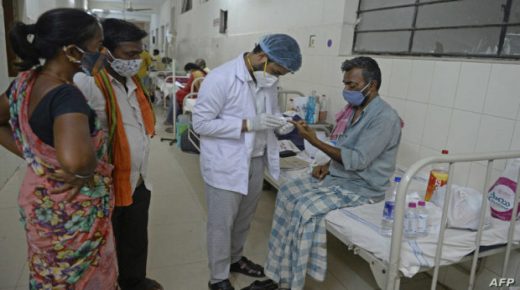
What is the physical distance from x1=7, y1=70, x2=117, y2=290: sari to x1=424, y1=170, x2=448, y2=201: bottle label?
1.64 m

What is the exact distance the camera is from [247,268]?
7.56 ft

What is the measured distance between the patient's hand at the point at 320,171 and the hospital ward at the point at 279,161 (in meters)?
0.02

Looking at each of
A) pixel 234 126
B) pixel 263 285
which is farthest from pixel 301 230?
pixel 234 126

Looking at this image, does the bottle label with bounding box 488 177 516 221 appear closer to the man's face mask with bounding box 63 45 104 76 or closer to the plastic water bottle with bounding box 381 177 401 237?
the plastic water bottle with bounding box 381 177 401 237

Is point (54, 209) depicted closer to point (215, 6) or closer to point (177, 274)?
point (177, 274)

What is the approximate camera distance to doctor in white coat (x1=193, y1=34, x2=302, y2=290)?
182cm

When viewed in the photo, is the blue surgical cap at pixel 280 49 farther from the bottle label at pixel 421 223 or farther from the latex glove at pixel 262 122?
the bottle label at pixel 421 223

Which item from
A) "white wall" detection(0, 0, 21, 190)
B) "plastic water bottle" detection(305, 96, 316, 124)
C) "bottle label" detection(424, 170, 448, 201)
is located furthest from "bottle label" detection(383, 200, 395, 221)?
"white wall" detection(0, 0, 21, 190)

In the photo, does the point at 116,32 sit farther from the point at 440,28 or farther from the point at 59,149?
the point at 440,28

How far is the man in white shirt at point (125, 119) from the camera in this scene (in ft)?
4.93

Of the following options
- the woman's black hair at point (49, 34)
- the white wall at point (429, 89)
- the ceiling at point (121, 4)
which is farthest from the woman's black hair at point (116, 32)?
the ceiling at point (121, 4)

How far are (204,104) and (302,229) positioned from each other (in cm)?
83

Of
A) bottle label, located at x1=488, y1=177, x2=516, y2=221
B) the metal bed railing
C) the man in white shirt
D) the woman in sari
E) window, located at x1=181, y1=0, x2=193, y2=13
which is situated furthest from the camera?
window, located at x1=181, y1=0, x2=193, y2=13

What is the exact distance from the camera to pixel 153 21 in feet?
56.7
